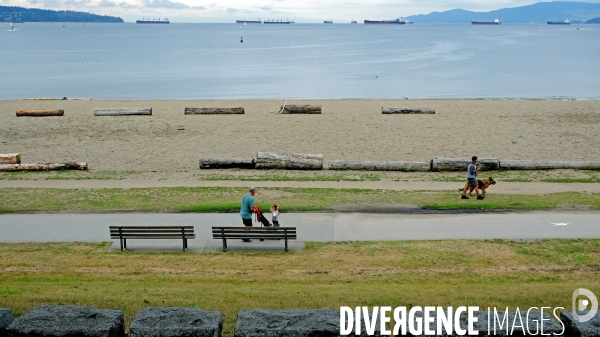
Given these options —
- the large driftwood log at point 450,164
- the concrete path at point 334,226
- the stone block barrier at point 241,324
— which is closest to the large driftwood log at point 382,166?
the large driftwood log at point 450,164

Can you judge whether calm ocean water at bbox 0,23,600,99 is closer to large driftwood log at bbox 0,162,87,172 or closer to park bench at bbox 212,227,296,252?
large driftwood log at bbox 0,162,87,172

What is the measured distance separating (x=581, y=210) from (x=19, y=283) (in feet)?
46.3

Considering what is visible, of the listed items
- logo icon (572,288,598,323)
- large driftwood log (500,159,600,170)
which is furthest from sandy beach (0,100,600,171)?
logo icon (572,288,598,323)

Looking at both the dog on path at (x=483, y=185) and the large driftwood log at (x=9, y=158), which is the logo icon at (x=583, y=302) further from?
the large driftwood log at (x=9, y=158)

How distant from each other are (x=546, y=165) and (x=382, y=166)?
241 inches

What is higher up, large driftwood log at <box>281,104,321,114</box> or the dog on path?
large driftwood log at <box>281,104,321,114</box>

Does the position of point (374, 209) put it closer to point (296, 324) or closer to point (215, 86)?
point (296, 324)

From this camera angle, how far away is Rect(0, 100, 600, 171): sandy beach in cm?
2589

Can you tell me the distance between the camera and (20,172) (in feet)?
73.9

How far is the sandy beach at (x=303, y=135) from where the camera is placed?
25891 millimetres

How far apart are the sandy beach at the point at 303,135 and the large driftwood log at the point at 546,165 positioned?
2.33 metres

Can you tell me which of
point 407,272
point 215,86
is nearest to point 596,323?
point 407,272

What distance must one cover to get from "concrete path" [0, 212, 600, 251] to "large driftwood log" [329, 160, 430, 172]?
639 centimetres

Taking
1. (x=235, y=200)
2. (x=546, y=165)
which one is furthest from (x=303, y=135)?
(x=235, y=200)
